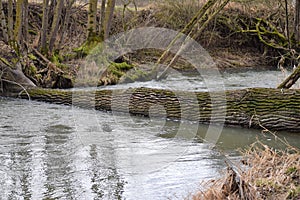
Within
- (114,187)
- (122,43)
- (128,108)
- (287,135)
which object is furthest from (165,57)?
(114,187)

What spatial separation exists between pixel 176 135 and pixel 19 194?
418 centimetres

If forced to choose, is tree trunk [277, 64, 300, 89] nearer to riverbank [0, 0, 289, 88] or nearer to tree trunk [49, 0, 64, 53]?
tree trunk [49, 0, 64, 53]

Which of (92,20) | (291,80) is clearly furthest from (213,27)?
(291,80)

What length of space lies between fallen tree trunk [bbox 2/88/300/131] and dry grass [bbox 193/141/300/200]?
3264 mm

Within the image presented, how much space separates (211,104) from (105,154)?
3.41 m

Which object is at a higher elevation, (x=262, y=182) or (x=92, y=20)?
(x=92, y=20)

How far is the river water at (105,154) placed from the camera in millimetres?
6055

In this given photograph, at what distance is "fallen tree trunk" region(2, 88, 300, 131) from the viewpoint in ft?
31.4

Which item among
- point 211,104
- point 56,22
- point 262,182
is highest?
point 56,22

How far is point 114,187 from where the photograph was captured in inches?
241

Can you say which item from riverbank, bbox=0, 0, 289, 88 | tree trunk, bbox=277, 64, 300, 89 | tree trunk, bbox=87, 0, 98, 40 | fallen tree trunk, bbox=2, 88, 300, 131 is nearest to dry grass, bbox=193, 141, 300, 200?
fallen tree trunk, bbox=2, 88, 300, 131

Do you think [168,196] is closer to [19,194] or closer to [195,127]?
[19,194]

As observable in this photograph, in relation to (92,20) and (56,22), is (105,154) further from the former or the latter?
(92,20)

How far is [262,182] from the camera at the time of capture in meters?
5.24
